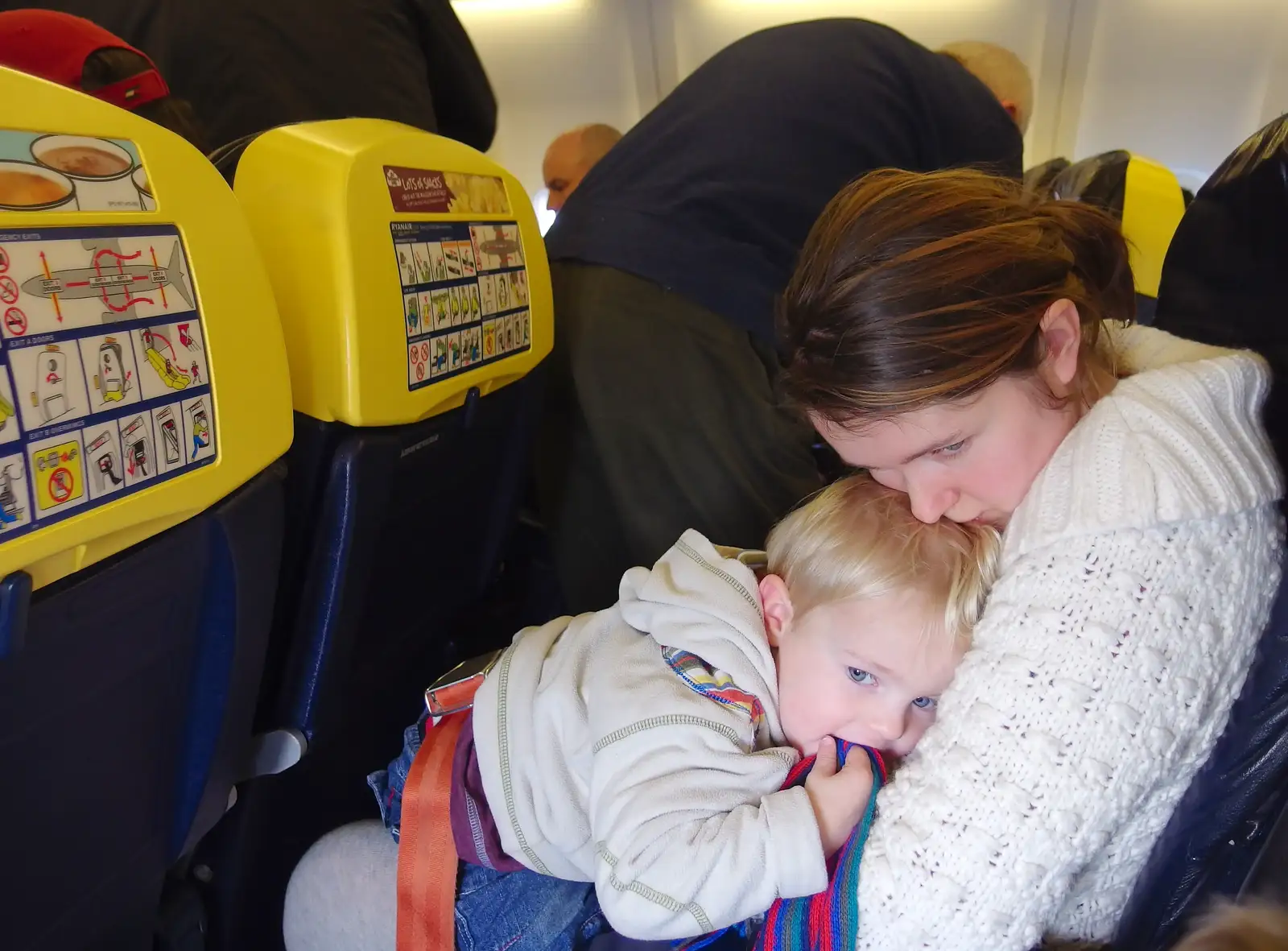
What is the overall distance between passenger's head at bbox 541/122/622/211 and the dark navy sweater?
2.01 metres

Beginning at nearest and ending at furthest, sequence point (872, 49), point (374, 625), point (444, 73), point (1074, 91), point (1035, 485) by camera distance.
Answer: point (1035, 485), point (374, 625), point (872, 49), point (444, 73), point (1074, 91)

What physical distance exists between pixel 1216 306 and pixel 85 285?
3.45ft

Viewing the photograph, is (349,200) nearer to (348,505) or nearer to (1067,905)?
(348,505)

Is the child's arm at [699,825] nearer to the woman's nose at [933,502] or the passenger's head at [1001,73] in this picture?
the woman's nose at [933,502]

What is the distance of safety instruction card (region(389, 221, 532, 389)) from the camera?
3.14 feet

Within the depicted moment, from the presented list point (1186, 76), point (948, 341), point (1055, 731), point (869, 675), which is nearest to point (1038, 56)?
point (1186, 76)

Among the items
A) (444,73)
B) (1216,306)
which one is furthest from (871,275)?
(444,73)

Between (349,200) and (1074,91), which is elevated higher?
(349,200)

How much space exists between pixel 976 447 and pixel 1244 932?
44cm

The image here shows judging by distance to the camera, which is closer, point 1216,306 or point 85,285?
point 85,285

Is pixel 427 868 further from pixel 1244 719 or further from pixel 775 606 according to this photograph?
pixel 1244 719

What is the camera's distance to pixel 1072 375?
0.95 m

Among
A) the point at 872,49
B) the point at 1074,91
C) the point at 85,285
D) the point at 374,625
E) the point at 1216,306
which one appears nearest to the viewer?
the point at 85,285

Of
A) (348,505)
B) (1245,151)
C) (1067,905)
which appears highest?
(1245,151)
